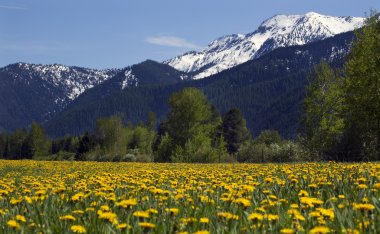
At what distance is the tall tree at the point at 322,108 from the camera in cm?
4172

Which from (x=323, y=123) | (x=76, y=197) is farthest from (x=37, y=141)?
(x=76, y=197)

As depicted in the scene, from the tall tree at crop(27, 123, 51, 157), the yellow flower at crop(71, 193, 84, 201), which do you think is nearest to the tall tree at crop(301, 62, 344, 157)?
the yellow flower at crop(71, 193, 84, 201)

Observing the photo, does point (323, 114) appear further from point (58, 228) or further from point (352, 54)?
point (58, 228)

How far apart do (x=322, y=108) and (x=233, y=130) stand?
39428mm

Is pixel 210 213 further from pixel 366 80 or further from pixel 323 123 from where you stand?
pixel 323 123

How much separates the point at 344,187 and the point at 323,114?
124 feet

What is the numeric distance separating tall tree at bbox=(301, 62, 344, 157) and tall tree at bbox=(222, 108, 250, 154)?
36.4m

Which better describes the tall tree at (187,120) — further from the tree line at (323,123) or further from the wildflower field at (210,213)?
the wildflower field at (210,213)

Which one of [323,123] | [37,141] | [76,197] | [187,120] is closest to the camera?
[76,197]

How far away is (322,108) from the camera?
43.6 m

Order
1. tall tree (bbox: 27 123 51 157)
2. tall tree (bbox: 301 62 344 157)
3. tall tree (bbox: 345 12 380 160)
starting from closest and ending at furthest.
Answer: tall tree (bbox: 345 12 380 160) < tall tree (bbox: 301 62 344 157) < tall tree (bbox: 27 123 51 157)

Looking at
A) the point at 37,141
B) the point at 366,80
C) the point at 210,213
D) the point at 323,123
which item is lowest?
the point at 210,213

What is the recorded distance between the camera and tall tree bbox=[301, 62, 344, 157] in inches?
1642

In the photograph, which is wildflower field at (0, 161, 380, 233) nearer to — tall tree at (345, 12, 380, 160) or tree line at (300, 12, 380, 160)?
tall tree at (345, 12, 380, 160)
